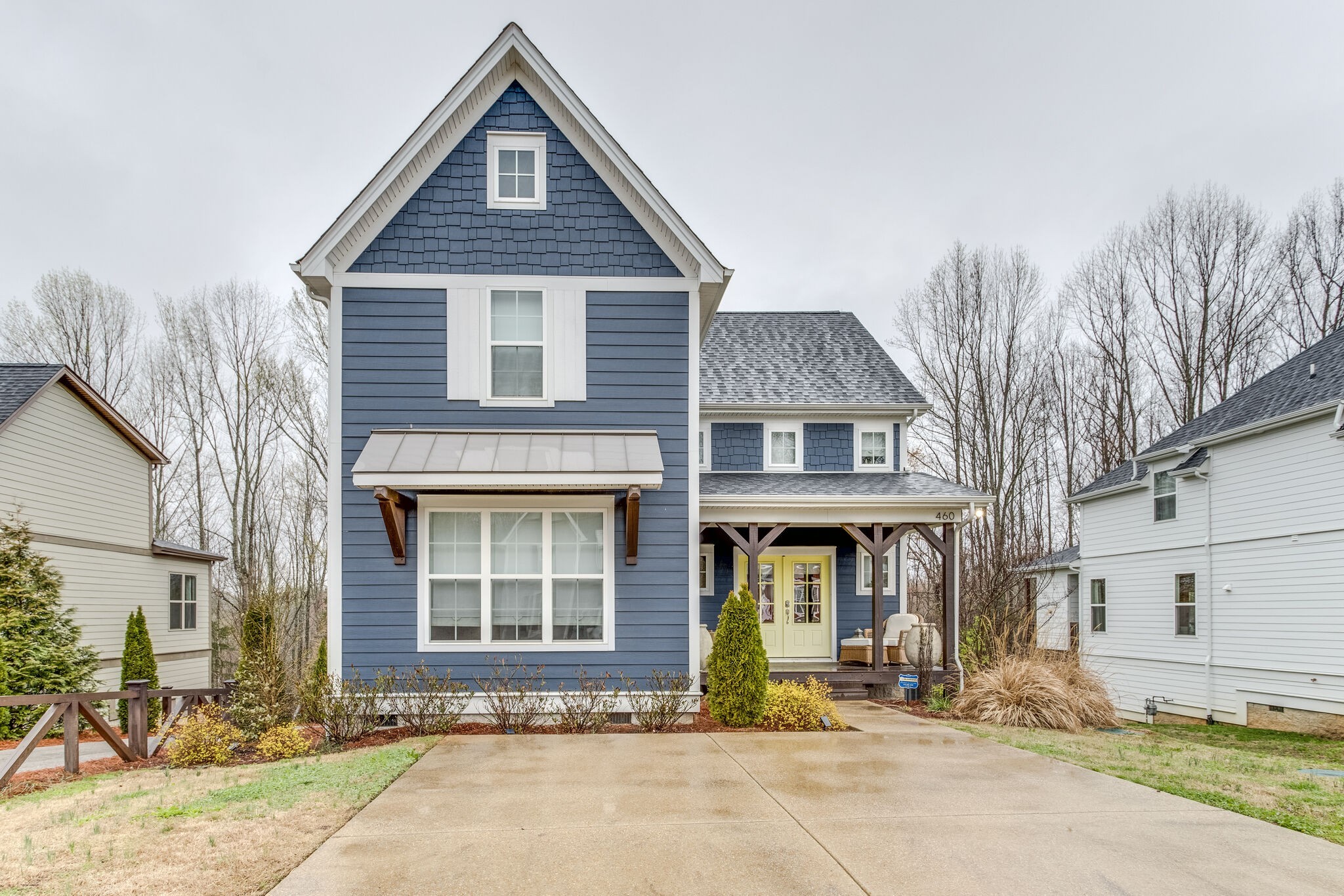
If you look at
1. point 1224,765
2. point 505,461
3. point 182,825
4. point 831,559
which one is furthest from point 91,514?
point 1224,765

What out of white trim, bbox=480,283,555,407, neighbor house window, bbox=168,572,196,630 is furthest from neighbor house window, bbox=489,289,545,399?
neighbor house window, bbox=168,572,196,630

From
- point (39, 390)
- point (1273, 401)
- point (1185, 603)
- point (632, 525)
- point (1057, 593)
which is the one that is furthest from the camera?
point (1057, 593)

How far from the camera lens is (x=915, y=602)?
108 ft

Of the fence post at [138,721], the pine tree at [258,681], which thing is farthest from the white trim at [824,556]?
the fence post at [138,721]

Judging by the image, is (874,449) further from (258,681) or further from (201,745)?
(201,745)

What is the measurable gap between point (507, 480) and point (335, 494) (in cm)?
244

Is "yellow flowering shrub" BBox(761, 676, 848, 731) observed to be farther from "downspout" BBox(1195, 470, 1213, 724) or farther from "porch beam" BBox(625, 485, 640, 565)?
"downspout" BBox(1195, 470, 1213, 724)

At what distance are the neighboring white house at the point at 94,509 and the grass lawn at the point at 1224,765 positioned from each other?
15.2 meters

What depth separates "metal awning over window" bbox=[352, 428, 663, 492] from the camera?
9805mm

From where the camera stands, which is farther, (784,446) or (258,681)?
(784,446)

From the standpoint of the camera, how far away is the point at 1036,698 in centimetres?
1146

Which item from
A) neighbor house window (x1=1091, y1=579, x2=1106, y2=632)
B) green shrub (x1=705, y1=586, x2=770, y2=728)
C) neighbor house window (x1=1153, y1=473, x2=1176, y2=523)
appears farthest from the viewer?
neighbor house window (x1=1091, y1=579, x2=1106, y2=632)

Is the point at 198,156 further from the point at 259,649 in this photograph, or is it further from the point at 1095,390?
the point at 1095,390

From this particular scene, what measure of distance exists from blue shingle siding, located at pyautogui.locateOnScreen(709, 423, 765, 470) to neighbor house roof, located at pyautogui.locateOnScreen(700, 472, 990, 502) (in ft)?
1.65
